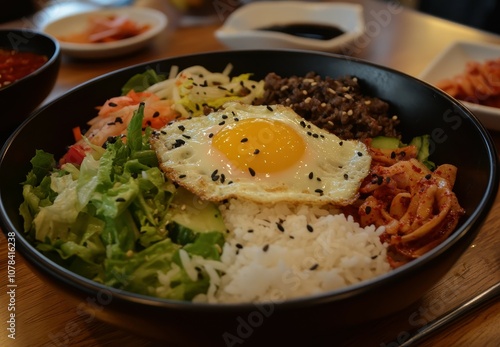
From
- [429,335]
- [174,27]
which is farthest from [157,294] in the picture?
[174,27]

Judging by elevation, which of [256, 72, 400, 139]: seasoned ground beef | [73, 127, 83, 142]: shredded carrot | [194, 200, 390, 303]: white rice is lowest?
[73, 127, 83, 142]: shredded carrot

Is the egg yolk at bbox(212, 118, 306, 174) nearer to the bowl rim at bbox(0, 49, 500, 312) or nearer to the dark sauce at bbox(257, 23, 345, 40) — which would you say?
the bowl rim at bbox(0, 49, 500, 312)

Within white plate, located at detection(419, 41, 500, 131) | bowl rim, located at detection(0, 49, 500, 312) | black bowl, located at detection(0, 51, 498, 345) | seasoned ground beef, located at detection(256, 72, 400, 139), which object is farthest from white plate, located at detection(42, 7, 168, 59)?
bowl rim, located at detection(0, 49, 500, 312)

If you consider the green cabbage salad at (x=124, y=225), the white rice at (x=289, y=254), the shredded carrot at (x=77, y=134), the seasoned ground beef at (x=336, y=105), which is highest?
the seasoned ground beef at (x=336, y=105)

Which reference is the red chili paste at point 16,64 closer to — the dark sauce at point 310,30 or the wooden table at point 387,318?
the wooden table at point 387,318

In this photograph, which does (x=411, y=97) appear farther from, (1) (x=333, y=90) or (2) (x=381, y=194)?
(2) (x=381, y=194)

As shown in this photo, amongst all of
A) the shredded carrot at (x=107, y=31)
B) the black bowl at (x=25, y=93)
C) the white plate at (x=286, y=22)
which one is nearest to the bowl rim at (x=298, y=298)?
the black bowl at (x=25, y=93)

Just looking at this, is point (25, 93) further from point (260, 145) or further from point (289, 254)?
point (289, 254)
